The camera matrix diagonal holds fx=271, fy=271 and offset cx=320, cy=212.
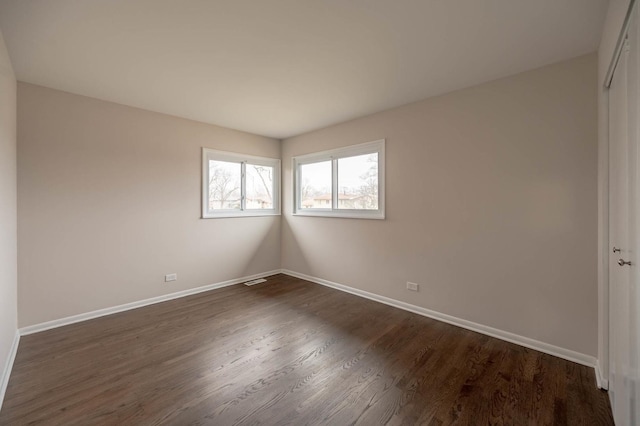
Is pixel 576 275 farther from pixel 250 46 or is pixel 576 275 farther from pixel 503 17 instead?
pixel 250 46

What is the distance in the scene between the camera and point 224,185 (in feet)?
14.1

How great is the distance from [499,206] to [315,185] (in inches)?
106

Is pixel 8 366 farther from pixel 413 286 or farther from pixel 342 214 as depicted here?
pixel 413 286

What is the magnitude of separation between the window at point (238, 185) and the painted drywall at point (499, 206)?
6.26 feet

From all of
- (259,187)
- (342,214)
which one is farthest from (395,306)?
(259,187)

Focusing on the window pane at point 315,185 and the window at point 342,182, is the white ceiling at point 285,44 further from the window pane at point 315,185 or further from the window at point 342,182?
the window pane at point 315,185

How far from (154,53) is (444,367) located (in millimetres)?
3417

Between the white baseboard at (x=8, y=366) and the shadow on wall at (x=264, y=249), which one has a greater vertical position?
the shadow on wall at (x=264, y=249)

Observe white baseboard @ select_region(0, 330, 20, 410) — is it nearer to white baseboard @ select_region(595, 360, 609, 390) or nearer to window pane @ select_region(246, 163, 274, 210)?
window pane @ select_region(246, 163, 274, 210)

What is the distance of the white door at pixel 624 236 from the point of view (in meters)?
1.24

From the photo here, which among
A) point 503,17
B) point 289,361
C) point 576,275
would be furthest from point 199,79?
point 576,275

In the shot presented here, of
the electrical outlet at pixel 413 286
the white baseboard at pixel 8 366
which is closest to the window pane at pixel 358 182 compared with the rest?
the electrical outlet at pixel 413 286

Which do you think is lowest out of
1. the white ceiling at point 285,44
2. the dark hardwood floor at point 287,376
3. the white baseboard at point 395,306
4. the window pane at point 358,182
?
the dark hardwood floor at point 287,376

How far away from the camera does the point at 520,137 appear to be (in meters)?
2.47
